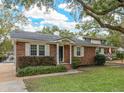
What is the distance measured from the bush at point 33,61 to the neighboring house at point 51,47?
1.88 feet

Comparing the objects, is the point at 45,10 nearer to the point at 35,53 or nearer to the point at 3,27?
the point at 35,53

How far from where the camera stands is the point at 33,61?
21.5m

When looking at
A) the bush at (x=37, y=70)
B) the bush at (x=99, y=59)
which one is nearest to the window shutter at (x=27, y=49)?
the bush at (x=37, y=70)

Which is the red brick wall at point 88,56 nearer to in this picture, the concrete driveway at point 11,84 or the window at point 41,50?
the window at point 41,50

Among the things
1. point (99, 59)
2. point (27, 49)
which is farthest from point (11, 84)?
point (99, 59)

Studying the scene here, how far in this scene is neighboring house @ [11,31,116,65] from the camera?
21.4 metres

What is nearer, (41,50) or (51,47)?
(41,50)

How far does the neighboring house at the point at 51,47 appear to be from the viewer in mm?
21433

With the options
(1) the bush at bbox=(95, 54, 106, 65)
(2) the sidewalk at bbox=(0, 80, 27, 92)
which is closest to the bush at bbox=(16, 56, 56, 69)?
(2) the sidewalk at bbox=(0, 80, 27, 92)

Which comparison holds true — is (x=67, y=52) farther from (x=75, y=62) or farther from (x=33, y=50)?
(x=33, y=50)

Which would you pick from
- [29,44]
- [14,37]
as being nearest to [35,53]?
[29,44]

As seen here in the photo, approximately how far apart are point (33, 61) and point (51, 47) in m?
3.30

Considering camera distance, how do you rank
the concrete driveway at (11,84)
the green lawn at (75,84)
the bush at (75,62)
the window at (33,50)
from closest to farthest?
the green lawn at (75,84)
the concrete driveway at (11,84)
the window at (33,50)
the bush at (75,62)

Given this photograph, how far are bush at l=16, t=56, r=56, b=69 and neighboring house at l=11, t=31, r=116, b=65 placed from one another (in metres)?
0.57
